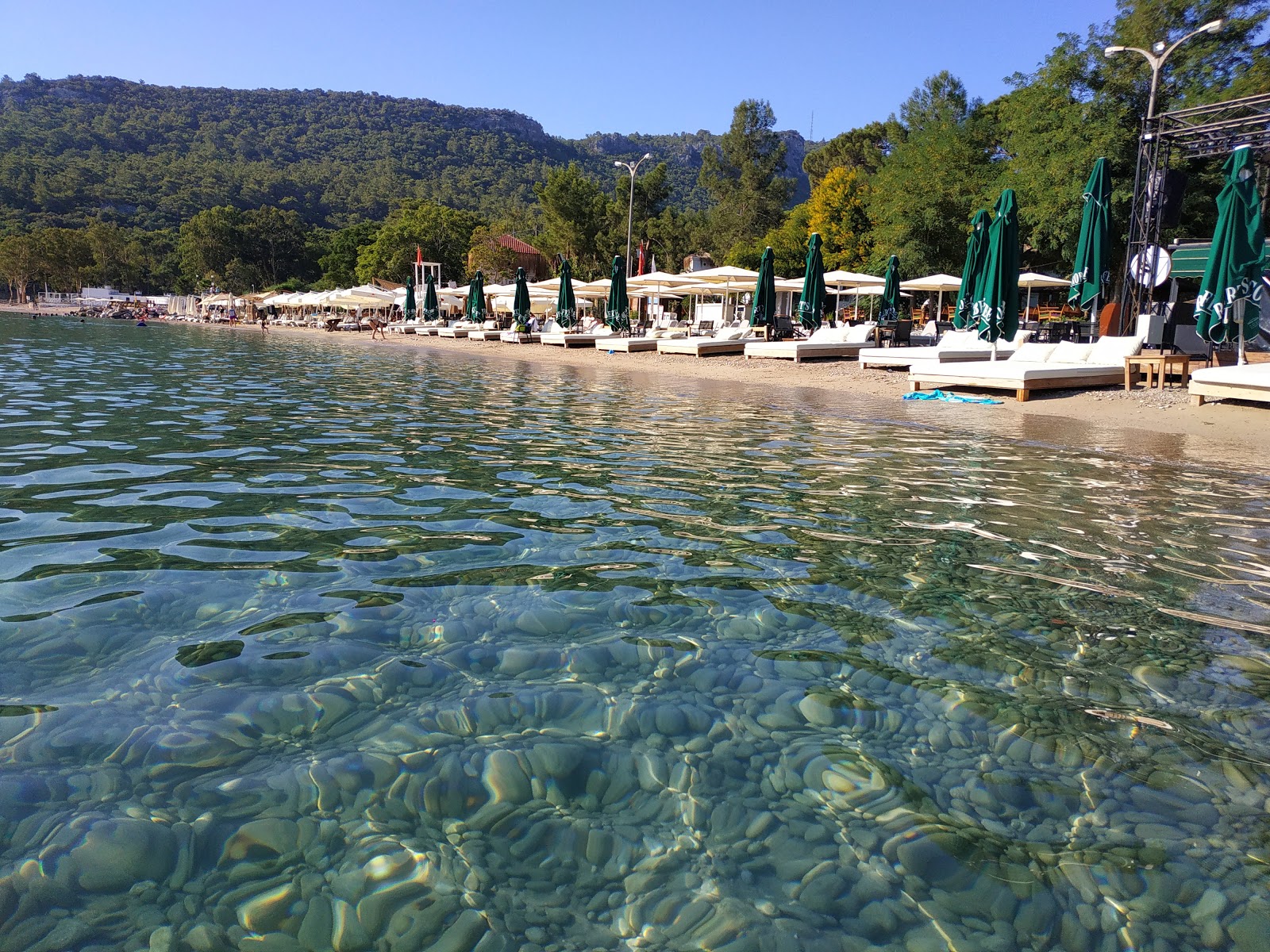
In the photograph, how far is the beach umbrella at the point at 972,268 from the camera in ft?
47.8

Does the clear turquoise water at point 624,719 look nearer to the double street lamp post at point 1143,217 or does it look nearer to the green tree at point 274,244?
the double street lamp post at point 1143,217

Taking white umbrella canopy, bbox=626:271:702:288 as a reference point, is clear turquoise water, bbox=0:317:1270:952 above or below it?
below

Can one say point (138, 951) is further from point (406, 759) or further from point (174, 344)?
point (174, 344)

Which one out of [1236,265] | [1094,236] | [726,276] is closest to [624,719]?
[1236,265]

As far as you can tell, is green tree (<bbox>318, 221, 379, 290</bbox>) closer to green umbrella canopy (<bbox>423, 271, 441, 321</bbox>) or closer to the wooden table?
green umbrella canopy (<bbox>423, 271, 441, 321</bbox>)

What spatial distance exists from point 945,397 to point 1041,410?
Answer: 62.5 inches

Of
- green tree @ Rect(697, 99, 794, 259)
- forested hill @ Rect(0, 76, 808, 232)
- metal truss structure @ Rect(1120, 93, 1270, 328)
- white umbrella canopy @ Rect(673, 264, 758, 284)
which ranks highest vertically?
forested hill @ Rect(0, 76, 808, 232)

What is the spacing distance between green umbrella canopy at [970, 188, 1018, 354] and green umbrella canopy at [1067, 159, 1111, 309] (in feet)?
3.66

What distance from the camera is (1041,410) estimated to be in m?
11.0

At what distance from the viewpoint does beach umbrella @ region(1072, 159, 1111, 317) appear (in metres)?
13.7

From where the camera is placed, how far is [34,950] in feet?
5.44

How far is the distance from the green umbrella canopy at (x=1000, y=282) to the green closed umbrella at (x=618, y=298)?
44.3ft

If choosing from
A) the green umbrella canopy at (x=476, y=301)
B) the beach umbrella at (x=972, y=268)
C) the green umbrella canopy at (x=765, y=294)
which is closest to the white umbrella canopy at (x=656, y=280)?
the green umbrella canopy at (x=765, y=294)

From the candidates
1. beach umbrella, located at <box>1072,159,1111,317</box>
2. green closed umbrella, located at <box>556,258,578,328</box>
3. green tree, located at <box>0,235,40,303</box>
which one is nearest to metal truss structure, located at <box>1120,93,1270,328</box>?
beach umbrella, located at <box>1072,159,1111,317</box>
